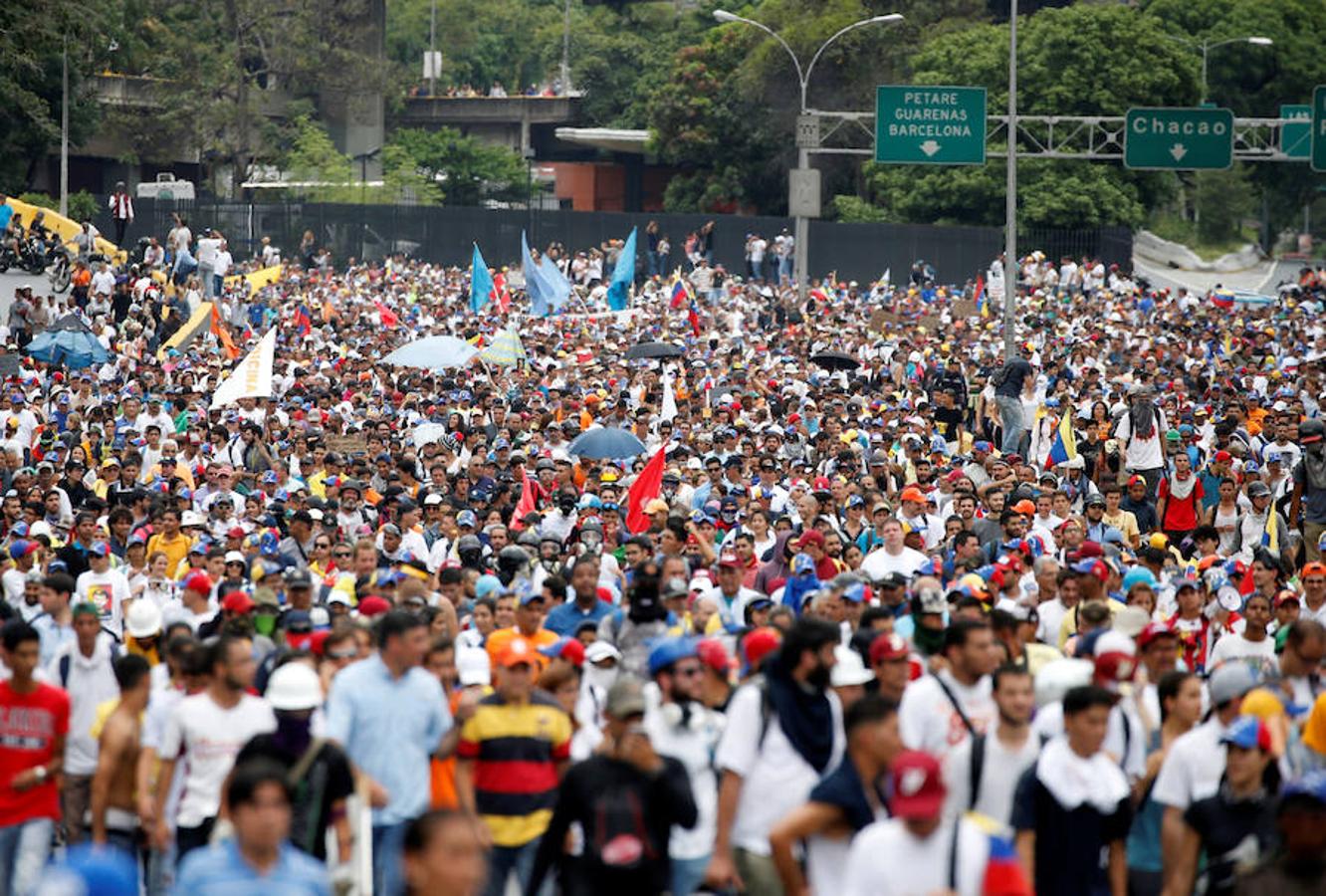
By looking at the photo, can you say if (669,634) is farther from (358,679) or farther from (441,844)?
(441,844)

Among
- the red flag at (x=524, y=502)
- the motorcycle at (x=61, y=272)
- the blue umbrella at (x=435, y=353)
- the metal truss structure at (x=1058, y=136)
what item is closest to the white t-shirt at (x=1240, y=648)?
the red flag at (x=524, y=502)

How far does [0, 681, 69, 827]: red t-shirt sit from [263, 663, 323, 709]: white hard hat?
43.2 inches

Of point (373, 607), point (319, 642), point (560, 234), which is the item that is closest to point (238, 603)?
point (373, 607)

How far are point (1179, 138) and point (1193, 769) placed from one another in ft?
98.7

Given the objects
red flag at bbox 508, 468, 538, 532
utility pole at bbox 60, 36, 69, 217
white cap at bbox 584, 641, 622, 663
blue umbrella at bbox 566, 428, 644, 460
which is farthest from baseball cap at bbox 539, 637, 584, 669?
utility pole at bbox 60, 36, 69, 217

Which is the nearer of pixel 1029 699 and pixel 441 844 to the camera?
pixel 441 844

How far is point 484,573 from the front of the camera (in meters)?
13.4

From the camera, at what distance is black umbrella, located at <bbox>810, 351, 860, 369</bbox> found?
1183 inches

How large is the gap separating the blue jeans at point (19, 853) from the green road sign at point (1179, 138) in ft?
97.3

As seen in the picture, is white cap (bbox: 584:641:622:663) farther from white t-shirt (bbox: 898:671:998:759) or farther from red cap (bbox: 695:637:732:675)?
white t-shirt (bbox: 898:671:998:759)

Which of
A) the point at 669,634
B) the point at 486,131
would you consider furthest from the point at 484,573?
the point at 486,131

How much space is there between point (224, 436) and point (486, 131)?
6774cm

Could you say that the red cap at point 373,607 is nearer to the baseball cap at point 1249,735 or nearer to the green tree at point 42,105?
the baseball cap at point 1249,735

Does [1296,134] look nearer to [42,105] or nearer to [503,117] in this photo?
[42,105]
